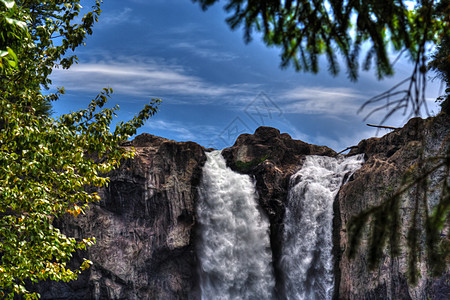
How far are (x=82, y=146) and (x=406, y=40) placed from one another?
873 centimetres

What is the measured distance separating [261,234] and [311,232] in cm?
279

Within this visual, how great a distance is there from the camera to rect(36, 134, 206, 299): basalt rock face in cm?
1806

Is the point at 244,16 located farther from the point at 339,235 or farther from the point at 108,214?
the point at 108,214

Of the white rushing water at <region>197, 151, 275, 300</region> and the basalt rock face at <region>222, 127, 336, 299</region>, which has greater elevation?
the basalt rock face at <region>222, 127, 336, 299</region>

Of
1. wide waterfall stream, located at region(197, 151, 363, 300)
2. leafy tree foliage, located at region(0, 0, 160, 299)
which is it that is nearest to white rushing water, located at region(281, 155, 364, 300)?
wide waterfall stream, located at region(197, 151, 363, 300)

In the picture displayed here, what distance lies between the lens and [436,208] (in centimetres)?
353

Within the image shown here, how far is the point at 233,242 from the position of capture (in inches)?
727

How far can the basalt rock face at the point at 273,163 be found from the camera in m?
18.2

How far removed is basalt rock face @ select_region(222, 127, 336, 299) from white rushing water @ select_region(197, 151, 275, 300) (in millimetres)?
432

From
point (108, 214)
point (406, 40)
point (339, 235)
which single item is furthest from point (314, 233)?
point (406, 40)

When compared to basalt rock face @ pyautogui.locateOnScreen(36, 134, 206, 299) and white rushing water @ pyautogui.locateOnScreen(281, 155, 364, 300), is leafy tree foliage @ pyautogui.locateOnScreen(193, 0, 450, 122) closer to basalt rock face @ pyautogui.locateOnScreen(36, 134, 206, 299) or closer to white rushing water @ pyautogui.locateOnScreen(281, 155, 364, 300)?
white rushing water @ pyautogui.locateOnScreen(281, 155, 364, 300)

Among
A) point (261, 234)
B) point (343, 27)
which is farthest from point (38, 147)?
point (261, 234)

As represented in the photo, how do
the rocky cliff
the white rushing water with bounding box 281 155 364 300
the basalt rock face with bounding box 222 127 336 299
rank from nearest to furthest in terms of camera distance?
the white rushing water with bounding box 281 155 364 300, the rocky cliff, the basalt rock face with bounding box 222 127 336 299

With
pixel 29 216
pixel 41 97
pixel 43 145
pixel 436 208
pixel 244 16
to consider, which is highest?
pixel 41 97
